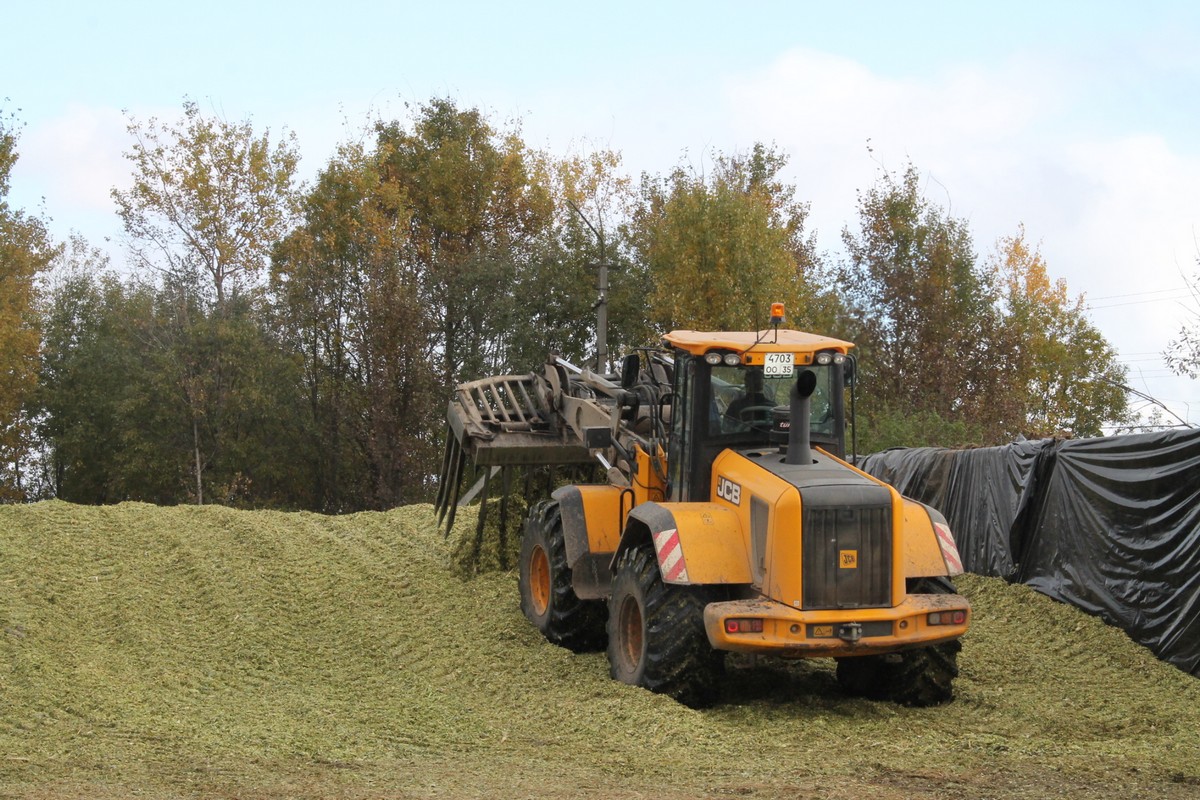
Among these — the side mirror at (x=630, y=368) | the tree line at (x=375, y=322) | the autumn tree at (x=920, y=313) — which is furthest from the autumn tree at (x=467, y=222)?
the side mirror at (x=630, y=368)

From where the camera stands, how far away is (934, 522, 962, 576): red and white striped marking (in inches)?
336

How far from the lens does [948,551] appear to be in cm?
862

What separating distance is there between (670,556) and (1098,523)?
444cm

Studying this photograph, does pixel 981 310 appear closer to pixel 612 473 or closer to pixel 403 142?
pixel 403 142

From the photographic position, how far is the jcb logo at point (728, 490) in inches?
334

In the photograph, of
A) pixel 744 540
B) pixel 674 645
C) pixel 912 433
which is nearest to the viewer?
pixel 674 645

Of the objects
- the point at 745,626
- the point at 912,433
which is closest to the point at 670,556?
the point at 745,626

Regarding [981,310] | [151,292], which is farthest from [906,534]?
[151,292]

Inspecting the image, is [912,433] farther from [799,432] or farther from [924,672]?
[799,432]

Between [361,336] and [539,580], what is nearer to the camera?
[539,580]

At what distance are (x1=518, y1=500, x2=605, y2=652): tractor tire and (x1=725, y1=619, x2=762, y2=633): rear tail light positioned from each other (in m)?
2.52

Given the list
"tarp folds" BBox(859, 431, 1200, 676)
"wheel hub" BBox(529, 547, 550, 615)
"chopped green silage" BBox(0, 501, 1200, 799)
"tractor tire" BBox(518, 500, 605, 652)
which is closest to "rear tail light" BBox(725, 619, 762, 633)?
"chopped green silage" BBox(0, 501, 1200, 799)

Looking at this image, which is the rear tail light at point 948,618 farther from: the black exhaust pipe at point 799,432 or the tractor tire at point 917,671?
the black exhaust pipe at point 799,432

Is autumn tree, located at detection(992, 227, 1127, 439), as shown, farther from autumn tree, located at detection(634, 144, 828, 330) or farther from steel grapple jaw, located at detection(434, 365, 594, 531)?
steel grapple jaw, located at detection(434, 365, 594, 531)
